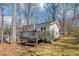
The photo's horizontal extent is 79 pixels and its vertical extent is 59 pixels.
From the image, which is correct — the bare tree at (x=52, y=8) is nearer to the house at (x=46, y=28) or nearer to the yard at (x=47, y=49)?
the house at (x=46, y=28)

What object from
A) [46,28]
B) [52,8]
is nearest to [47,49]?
[46,28]

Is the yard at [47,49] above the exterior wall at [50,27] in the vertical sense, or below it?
below

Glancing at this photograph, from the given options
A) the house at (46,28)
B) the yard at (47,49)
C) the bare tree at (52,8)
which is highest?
the bare tree at (52,8)

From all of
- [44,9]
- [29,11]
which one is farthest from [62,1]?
[29,11]

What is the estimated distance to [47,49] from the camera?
217 centimetres

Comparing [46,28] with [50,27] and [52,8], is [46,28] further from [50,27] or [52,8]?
[52,8]

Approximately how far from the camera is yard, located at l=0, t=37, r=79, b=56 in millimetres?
2162

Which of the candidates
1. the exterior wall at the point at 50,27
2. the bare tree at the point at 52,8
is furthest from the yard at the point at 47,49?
the bare tree at the point at 52,8

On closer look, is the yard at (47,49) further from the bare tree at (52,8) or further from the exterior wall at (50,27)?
the bare tree at (52,8)

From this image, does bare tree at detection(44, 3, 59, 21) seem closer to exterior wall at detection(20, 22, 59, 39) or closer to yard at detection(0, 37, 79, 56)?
exterior wall at detection(20, 22, 59, 39)

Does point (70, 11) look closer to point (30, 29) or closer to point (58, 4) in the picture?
point (58, 4)

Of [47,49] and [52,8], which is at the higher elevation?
[52,8]

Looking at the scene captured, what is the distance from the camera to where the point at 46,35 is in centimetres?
218

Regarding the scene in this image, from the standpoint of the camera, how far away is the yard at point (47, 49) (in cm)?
216
